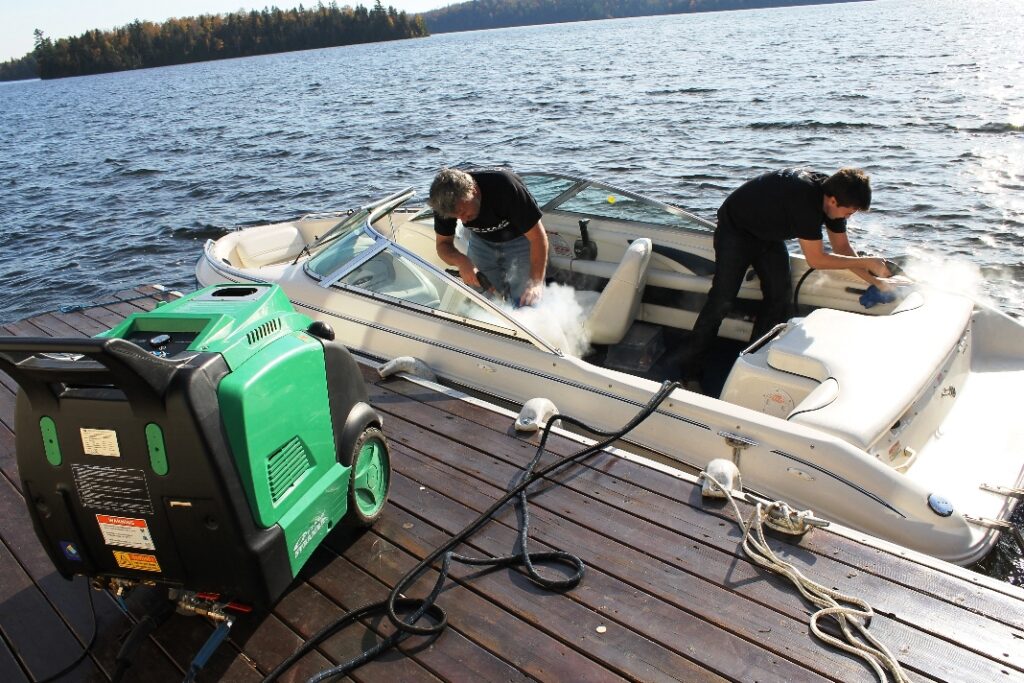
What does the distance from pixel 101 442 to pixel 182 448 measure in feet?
0.90

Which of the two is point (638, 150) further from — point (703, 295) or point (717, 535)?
point (717, 535)

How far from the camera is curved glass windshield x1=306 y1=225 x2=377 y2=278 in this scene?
538 cm

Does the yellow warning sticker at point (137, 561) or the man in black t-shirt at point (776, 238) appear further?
the man in black t-shirt at point (776, 238)

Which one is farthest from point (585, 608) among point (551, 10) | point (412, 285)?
point (551, 10)

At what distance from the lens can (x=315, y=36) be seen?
84938 mm

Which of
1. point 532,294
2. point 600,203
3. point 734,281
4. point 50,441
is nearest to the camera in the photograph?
point 50,441

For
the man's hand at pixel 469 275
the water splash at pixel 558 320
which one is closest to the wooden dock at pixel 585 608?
the water splash at pixel 558 320

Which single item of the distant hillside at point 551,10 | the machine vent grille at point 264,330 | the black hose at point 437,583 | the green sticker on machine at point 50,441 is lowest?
the distant hillside at point 551,10

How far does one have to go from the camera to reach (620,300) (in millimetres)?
5027

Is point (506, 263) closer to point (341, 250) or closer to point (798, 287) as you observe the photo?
point (341, 250)

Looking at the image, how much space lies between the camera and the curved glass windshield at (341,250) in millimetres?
5379

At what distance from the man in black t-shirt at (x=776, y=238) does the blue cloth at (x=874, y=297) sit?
0.04m

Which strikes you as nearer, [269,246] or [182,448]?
[182,448]

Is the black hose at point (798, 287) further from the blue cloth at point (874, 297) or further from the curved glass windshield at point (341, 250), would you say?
the curved glass windshield at point (341, 250)
